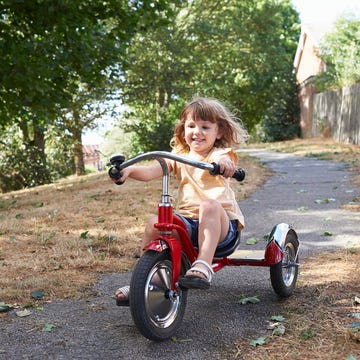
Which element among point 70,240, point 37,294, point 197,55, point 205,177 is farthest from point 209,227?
point 197,55

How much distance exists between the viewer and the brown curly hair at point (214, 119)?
3422 mm

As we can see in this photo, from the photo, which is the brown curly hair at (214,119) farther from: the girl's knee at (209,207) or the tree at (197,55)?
the tree at (197,55)

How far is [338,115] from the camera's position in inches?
810

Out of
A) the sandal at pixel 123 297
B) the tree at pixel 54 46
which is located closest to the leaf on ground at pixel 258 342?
the sandal at pixel 123 297

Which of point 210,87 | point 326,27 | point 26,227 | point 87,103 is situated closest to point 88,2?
point 26,227

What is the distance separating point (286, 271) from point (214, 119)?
1272mm

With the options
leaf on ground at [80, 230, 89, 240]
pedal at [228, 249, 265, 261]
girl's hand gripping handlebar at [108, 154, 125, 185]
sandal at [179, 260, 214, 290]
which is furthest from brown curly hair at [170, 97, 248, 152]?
leaf on ground at [80, 230, 89, 240]

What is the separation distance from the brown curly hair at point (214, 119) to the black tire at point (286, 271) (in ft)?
2.72

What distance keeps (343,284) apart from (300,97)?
90.9 ft

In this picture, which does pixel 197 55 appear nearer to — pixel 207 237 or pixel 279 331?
pixel 207 237

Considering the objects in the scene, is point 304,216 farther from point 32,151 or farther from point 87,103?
point 87,103

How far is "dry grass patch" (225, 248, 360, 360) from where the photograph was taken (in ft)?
8.95

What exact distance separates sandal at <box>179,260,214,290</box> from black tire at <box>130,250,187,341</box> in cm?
12

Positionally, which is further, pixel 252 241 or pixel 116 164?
pixel 252 241
